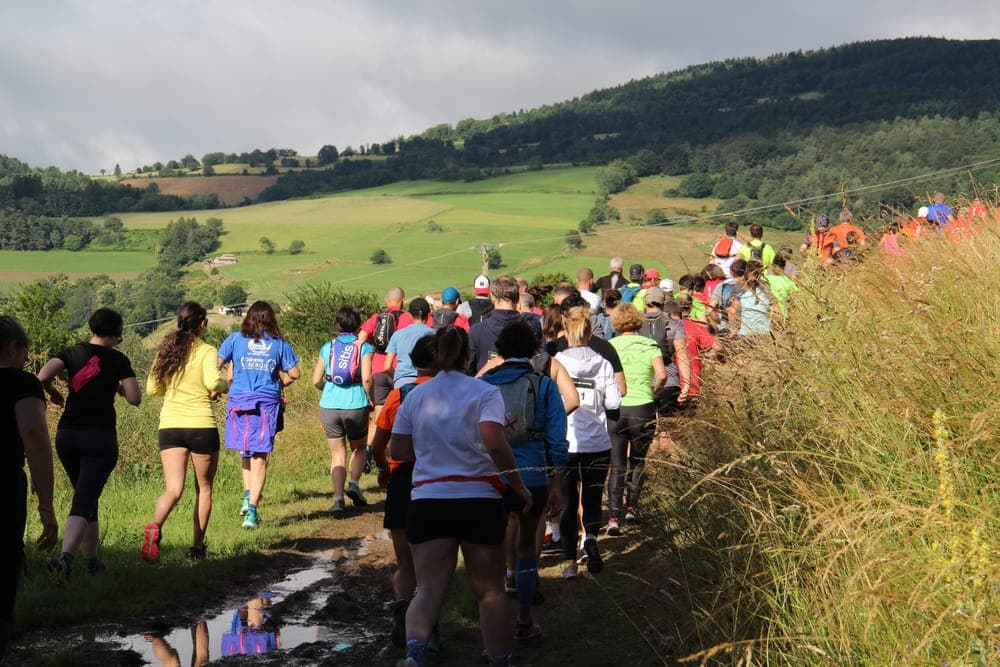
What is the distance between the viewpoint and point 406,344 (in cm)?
1075

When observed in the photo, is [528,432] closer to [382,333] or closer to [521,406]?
[521,406]

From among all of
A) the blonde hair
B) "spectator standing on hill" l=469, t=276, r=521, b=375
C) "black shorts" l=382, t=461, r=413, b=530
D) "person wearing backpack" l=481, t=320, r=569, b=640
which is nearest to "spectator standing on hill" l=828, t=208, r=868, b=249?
the blonde hair

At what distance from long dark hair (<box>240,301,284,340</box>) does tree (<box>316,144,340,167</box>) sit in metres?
137

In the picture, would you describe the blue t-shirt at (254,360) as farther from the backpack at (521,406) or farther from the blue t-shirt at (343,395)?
the backpack at (521,406)

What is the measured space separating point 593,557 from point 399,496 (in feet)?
7.13

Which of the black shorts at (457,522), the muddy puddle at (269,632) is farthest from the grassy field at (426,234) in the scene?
the black shorts at (457,522)

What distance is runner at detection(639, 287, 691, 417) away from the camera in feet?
33.7

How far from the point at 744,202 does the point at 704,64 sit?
4335 inches

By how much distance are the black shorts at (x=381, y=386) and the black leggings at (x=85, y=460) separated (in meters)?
3.63

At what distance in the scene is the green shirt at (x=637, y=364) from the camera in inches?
378

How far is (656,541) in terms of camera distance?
6.84 meters

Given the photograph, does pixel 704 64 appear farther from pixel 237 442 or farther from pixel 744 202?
pixel 237 442

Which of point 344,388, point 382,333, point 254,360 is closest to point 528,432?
point 254,360

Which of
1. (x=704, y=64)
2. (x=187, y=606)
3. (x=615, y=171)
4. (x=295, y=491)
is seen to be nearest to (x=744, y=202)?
(x=615, y=171)
